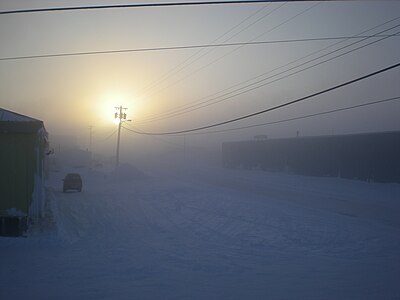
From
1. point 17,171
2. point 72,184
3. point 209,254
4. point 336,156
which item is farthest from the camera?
point 336,156

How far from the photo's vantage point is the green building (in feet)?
40.5

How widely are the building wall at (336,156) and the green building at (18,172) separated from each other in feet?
93.6

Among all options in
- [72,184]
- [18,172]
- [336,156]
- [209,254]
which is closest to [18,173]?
[18,172]

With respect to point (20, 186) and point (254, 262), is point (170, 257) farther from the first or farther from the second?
point (20, 186)

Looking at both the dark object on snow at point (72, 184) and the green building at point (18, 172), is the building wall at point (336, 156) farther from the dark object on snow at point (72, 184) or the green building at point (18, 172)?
the green building at point (18, 172)

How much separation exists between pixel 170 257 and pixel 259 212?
8193 mm

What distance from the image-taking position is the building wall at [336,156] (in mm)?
32125

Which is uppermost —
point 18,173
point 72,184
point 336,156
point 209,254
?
point 336,156

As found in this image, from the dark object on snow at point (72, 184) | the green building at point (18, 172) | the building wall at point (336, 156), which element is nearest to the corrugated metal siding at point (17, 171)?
the green building at point (18, 172)

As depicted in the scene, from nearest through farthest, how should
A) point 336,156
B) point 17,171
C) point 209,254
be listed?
1. point 209,254
2. point 17,171
3. point 336,156

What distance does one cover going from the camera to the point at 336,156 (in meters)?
38.5

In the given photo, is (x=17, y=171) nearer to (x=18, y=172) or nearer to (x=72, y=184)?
(x=18, y=172)

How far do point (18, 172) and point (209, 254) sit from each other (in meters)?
7.27

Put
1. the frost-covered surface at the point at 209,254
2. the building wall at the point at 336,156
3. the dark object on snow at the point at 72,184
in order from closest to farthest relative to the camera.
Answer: the frost-covered surface at the point at 209,254, the dark object on snow at the point at 72,184, the building wall at the point at 336,156
